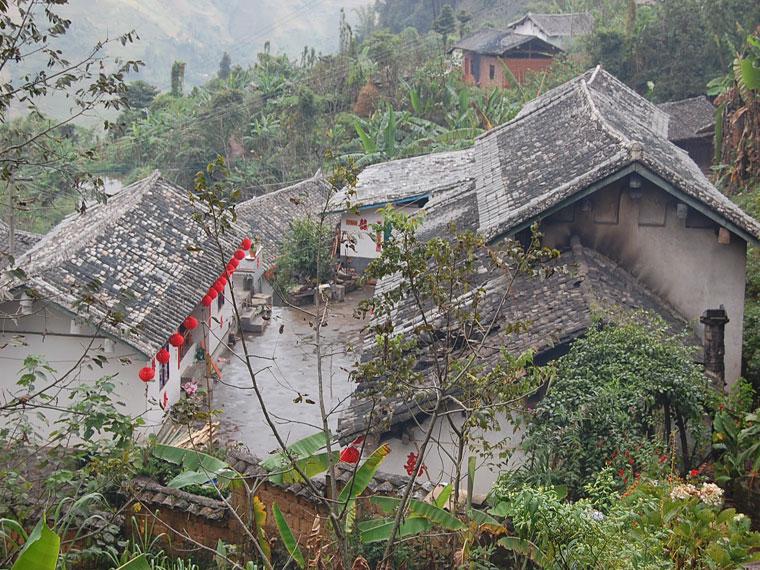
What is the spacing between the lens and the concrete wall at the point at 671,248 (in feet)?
38.5

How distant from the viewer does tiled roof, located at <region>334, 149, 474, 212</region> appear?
22.7 meters

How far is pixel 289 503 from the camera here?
840 centimetres

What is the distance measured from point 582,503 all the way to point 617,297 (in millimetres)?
5103

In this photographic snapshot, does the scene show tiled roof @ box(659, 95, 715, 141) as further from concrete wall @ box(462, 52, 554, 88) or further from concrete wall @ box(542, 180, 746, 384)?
concrete wall @ box(542, 180, 746, 384)

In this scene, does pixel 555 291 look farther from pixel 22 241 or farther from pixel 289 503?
pixel 22 241

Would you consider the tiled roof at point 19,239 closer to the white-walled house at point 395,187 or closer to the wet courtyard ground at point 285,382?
the wet courtyard ground at point 285,382

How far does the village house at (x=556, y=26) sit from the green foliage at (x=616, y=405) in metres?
36.1

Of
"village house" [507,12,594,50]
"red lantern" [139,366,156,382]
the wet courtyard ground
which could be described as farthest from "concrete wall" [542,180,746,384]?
"village house" [507,12,594,50]

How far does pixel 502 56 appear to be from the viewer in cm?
4191

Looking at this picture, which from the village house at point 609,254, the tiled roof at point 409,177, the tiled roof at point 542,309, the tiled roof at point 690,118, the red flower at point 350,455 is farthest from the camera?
the tiled roof at point 690,118

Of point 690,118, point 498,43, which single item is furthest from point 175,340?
point 498,43

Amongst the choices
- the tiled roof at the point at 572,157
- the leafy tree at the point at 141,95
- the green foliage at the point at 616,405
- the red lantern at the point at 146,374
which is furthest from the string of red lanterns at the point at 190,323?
the leafy tree at the point at 141,95

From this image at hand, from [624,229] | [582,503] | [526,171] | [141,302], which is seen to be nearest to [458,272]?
[582,503]

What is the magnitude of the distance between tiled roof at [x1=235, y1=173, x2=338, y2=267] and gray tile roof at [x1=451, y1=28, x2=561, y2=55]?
1518 centimetres
